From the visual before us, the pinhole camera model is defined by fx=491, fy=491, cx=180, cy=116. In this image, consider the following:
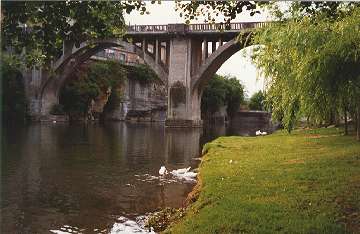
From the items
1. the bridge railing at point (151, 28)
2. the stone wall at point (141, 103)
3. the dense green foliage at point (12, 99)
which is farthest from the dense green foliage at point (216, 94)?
the dense green foliage at point (12, 99)

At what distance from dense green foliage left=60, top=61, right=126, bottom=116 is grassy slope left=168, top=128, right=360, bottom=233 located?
54189mm

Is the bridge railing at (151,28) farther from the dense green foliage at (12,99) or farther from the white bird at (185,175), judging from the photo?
the white bird at (185,175)

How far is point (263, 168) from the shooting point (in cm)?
1405

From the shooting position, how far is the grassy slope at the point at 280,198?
766 cm

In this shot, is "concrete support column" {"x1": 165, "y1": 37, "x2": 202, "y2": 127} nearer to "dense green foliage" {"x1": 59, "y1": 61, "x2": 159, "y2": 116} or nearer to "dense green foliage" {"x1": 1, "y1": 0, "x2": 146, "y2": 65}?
"dense green foliage" {"x1": 59, "y1": 61, "x2": 159, "y2": 116}

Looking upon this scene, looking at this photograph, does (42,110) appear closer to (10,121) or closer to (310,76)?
(10,121)

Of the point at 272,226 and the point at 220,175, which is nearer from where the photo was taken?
the point at 272,226

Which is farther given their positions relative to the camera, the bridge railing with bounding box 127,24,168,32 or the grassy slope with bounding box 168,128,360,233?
the bridge railing with bounding box 127,24,168,32

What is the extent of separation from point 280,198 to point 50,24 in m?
5.38

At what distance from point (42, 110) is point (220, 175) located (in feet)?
184

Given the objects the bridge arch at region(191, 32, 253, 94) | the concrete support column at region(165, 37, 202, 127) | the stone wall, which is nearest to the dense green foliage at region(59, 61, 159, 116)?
the stone wall

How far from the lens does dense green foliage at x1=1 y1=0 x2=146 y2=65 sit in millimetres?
6375

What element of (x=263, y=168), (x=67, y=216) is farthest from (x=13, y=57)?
(x=263, y=168)

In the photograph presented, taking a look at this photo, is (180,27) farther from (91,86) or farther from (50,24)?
(50,24)
